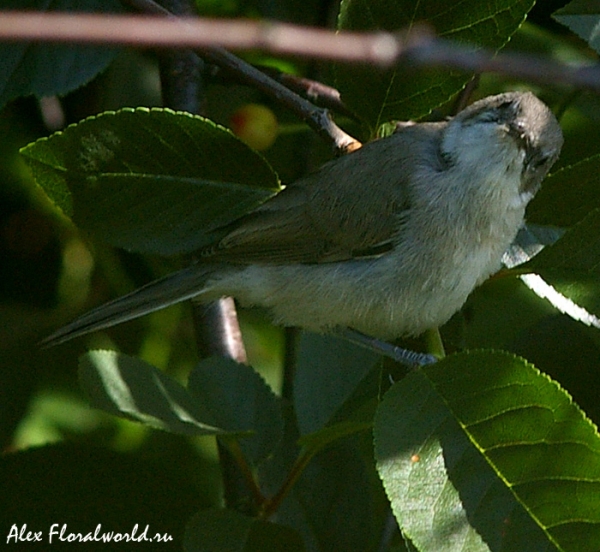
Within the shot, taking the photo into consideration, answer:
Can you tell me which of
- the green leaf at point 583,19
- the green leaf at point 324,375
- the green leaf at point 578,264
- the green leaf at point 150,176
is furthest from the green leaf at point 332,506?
the green leaf at point 583,19

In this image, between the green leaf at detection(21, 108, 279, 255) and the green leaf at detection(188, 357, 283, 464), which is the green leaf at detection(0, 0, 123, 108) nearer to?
the green leaf at detection(21, 108, 279, 255)

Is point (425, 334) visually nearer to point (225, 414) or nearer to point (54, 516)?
point (225, 414)

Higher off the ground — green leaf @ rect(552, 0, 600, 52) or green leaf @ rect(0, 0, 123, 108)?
green leaf @ rect(0, 0, 123, 108)

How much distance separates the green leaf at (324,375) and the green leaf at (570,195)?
0.50 m

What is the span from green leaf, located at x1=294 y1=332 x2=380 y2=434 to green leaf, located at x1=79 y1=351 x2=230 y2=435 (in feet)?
0.91

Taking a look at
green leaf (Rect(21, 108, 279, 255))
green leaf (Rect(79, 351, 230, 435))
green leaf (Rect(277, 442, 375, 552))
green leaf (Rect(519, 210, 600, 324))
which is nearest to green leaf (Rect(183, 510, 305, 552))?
green leaf (Rect(79, 351, 230, 435))

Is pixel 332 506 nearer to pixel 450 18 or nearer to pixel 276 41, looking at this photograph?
pixel 450 18

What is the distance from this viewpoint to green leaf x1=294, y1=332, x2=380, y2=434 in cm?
196

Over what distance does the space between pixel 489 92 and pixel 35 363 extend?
1.51 m

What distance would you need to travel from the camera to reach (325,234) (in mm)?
1996

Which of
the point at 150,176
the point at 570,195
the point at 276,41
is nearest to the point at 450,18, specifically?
the point at 570,195

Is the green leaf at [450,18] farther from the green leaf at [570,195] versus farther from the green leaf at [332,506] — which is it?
the green leaf at [332,506]

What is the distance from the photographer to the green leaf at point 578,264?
1594 mm

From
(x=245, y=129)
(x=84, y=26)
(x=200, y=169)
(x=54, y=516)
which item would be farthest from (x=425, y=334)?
(x=84, y=26)
